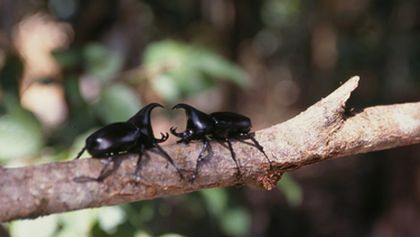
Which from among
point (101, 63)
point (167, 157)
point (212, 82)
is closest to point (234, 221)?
point (212, 82)

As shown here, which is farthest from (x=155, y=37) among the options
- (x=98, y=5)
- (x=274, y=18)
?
(x=274, y=18)

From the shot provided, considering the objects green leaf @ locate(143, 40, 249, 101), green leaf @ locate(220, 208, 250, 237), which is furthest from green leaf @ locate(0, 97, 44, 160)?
green leaf @ locate(220, 208, 250, 237)

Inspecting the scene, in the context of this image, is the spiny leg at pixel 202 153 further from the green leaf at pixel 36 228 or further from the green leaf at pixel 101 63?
the green leaf at pixel 101 63

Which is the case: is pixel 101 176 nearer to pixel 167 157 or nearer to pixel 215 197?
pixel 167 157

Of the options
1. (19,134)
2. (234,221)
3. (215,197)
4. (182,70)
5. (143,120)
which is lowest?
(234,221)

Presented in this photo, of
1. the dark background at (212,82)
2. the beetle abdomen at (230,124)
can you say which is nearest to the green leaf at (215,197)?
the dark background at (212,82)

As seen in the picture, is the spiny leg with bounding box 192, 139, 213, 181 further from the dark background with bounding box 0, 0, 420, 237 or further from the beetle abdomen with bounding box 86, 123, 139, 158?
the dark background with bounding box 0, 0, 420, 237

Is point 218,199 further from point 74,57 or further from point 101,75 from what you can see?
point 74,57
